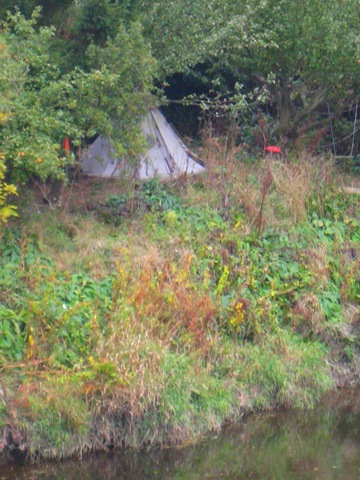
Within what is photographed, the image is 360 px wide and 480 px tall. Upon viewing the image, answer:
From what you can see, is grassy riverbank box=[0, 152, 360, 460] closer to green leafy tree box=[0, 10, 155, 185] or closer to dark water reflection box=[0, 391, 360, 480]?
dark water reflection box=[0, 391, 360, 480]

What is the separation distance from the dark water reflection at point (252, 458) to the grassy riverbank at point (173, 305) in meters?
0.18

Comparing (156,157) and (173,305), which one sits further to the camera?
(156,157)

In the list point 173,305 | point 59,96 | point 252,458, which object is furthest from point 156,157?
point 252,458

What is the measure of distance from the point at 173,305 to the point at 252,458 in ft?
6.77

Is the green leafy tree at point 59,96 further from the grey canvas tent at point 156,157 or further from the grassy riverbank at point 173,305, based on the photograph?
the grey canvas tent at point 156,157

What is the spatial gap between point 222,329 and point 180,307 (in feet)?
2.25

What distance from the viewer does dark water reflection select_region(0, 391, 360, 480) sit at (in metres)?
7.94

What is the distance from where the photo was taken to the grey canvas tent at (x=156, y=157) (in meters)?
13.0

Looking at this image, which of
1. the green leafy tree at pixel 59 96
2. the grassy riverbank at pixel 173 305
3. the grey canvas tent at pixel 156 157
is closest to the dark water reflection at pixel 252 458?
the grassy riverbank at pixel 173 305

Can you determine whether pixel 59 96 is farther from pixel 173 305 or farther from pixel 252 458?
pixel 252 458

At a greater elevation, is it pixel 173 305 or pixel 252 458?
pixel 173 305

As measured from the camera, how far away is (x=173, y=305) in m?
9.58

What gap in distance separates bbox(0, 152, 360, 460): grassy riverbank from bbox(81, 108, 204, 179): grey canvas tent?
0.56 metres

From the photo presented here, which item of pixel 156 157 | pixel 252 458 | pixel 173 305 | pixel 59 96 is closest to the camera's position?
pixel 252 458
